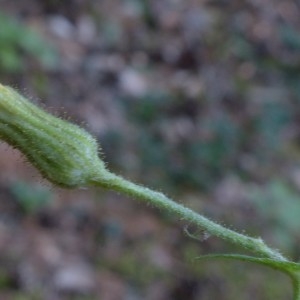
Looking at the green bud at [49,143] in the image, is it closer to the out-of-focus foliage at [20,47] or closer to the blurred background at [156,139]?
the blurred background at [156,139]

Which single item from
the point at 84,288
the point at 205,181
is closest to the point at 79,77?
the point at 205,181

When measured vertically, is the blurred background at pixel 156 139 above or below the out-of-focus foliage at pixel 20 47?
below

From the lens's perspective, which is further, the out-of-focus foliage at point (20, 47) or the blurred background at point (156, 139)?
the out-of-focus foliage at point (20, 47)

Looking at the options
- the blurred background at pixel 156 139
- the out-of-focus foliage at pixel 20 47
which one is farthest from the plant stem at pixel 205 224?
the out-of-focus foliage at pixel 20 47

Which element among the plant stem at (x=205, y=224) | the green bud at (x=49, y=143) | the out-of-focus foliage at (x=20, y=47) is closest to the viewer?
the plant stem at (x=205, y=224)

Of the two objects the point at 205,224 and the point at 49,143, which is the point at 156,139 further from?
the point at 205,224

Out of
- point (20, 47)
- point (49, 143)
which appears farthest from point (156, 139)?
point (49, 143)

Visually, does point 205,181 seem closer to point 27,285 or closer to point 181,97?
point 181,97
